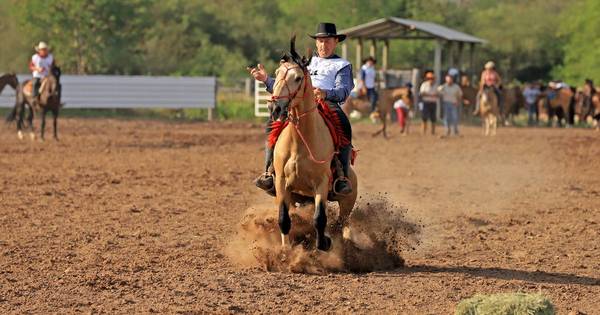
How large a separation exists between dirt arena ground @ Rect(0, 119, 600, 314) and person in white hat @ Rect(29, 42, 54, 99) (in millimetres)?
2166

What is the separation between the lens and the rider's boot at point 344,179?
9.15 m

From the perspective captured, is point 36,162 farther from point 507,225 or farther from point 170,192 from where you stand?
point 507,225

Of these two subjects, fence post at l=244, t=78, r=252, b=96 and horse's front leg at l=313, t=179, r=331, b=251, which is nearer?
horse's front leg at l=313, t=179, r=331, b=251

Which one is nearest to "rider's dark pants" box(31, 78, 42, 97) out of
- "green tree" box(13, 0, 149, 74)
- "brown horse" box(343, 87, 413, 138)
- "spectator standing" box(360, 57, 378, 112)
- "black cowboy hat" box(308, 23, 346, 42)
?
"brown horse" box(343, 87, 413, 138)

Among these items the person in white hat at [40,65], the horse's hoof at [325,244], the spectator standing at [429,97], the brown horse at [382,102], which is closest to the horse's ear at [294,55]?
the horse's hoof at [325,244]

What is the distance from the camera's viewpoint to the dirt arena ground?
782 cm

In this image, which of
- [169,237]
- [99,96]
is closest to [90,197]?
[169,237]

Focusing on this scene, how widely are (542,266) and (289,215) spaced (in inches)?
87.8

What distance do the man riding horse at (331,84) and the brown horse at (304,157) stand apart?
0.73ft

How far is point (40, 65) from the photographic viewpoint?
80.2 ft

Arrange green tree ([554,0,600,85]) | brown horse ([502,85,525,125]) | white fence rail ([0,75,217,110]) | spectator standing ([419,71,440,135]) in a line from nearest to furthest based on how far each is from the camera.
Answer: spectator standing ([419,71,440,135]), white fence rail ([0,75,217,110]), brown horse ([502,85,525,125]), green tree ([554,0,600,85])

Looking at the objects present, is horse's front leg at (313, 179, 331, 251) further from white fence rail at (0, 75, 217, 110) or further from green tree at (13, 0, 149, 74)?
green tree at (13, 0, 149, 74)

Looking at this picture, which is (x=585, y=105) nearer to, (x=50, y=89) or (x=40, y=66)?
(x=50, y=89)

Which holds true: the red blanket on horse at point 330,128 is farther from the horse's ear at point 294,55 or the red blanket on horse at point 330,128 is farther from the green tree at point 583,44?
the green tree at point 583,44
